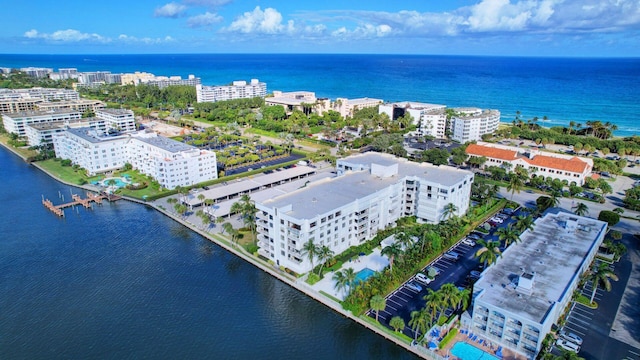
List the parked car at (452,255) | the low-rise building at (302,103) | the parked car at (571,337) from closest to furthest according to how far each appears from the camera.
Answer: the parked car at (571,337) → the parked car at (452,255) → the low-rise building at (302,103)

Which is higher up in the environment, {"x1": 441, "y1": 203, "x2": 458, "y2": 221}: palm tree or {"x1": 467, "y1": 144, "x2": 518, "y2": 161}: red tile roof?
{"x1": 467, "y1": 144, "x2": 518, "y2": 161}: red tile roof

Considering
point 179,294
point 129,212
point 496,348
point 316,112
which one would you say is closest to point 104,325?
point 179,294

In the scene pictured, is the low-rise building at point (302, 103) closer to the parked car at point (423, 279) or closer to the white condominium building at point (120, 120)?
the white condominium building at point (120, 120)

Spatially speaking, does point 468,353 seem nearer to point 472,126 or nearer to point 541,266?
point 541,266

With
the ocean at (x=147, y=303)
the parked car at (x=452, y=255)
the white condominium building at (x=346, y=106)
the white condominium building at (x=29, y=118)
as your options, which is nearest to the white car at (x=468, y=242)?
the parked car at (x=452, y=255)

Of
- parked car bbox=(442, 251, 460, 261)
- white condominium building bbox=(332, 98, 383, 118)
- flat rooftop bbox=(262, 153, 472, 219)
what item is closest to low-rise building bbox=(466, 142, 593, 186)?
flat rooftop bbox=(262, 153, 472, 219)

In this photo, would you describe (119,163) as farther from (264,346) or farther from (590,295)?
(590,295)

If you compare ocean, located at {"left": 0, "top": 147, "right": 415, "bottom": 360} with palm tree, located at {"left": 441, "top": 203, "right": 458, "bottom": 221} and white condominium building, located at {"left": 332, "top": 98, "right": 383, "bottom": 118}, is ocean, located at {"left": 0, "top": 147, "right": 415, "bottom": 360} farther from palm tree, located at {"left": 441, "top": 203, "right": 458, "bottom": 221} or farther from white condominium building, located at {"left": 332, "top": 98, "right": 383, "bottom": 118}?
white condominium building, located at {"left": 332, "top": 98, "right": 383, "bottom": 118}
